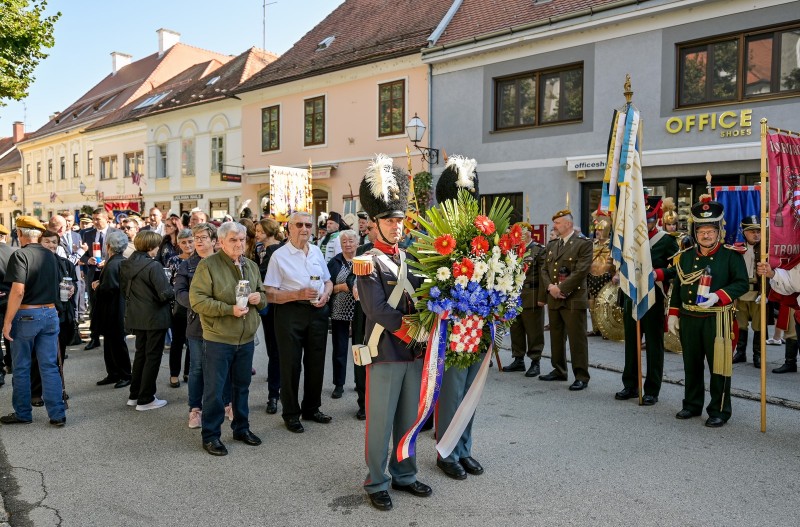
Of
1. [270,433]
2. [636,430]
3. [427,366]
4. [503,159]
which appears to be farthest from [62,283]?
[503,159]

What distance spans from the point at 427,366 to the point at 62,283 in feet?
13.0

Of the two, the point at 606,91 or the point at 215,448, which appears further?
the point at 606,91

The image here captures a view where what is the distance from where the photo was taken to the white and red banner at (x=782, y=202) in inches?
220

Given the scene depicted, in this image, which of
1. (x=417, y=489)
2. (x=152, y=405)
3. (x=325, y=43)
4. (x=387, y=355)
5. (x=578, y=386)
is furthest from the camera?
(x=325, y=43)

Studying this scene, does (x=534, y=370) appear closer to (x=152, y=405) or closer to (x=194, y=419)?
(x=194, y=419)

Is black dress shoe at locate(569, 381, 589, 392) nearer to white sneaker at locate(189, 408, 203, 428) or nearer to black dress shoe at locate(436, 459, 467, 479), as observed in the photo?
black dress shoe at locate(436, 459, 467, 479)

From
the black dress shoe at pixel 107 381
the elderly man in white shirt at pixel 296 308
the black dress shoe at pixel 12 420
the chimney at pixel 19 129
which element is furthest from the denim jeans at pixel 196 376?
the chimney at pixel 19 129

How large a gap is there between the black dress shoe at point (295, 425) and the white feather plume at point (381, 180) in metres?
2.36

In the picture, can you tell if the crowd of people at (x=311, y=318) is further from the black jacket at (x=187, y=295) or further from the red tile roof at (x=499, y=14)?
the red tile roof at (x=499, y=14)

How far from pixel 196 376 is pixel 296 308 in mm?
1089

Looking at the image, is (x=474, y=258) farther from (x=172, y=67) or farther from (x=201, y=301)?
(x=172, y=67)

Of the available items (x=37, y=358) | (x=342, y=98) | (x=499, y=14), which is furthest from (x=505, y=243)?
(x=342, y=98)

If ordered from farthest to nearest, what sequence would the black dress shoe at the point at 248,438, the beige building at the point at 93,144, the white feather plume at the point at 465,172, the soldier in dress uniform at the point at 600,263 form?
1. the beige building at the point at 93,144
2. the soldier in dress uniform at the point at 600,263
3. the black dress shoe at the point at 248,438
4. the white feather plume at the point at 465,172

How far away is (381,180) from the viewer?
4.18 meters
